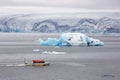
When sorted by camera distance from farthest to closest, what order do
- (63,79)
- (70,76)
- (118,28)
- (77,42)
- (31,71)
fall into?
(118,28) < (77,42) < (31,71) < (70,76) < (63,79)

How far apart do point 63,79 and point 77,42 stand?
35.9 meters

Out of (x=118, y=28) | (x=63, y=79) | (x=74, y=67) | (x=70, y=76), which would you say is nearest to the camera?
(x=63, y=79)

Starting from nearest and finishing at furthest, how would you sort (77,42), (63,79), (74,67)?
1. (63,79)
2. (74,67)
3. (77,42)

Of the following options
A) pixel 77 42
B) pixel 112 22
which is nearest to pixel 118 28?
pixel 112 22

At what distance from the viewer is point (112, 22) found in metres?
187

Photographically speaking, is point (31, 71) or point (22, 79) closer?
point (22, 79)

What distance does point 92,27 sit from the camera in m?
189

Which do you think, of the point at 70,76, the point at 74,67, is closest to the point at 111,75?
the point at 70,76

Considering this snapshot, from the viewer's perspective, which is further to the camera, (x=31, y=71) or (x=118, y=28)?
(x=118, y=28)

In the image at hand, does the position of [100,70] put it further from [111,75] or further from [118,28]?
[118,28]

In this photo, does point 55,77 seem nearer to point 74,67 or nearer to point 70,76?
point 70,76

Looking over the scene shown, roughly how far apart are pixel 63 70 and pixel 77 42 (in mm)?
29148

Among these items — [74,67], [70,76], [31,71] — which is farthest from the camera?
[74,67]

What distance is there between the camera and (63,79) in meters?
34.4
